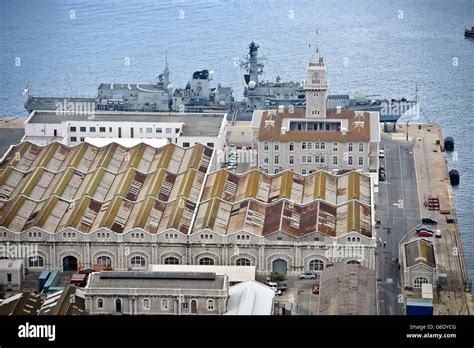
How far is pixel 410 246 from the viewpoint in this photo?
36531mm

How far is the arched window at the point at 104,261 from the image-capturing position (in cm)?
3694

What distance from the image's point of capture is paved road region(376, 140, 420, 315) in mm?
34844

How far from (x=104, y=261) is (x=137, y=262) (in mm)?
1174

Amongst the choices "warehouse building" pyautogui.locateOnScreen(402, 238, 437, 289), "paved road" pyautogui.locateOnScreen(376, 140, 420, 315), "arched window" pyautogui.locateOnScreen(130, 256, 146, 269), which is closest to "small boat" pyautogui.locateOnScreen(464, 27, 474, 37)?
"paved road" pyautogui.locateOnScreen(376, 140, 420, 315)

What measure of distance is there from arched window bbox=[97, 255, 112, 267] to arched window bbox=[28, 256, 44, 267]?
2.02 m

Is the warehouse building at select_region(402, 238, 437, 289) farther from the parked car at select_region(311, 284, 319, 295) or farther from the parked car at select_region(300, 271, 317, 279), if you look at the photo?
the parked car at select_region(300, 271, 317, 279)

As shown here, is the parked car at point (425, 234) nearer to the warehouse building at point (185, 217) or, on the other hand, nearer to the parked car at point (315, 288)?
the warehouse building at point (185, 217)

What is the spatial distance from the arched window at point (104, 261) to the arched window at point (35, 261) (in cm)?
202

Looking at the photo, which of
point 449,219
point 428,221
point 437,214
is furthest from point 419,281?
point 437,214

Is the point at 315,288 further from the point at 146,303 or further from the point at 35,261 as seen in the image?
the point at 35,261

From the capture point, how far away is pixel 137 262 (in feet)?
121

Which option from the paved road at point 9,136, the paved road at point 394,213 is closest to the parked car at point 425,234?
the paved road at point 394,213
